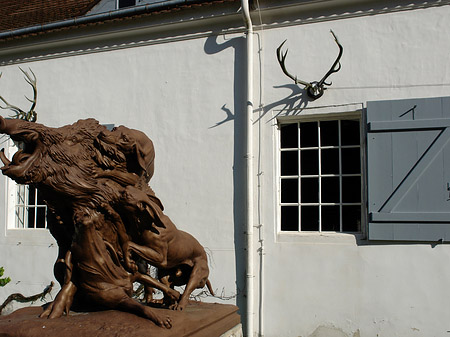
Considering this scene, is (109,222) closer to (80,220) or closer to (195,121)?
(80,220)

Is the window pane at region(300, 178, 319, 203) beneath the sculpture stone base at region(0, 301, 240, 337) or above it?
above

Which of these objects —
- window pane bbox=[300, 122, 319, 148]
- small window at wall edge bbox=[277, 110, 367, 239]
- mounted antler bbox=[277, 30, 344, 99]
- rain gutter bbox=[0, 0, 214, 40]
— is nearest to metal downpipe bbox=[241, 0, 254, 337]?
small window at wall edge bbox=[277, 110, 367, 239]

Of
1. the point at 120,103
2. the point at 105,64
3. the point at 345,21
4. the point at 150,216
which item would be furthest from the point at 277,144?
the point at 150,216

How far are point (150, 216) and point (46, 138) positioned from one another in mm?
708

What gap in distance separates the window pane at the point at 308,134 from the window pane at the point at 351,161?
1.23ft

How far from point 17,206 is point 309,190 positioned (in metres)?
4.24

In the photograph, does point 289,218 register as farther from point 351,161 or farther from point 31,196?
point 31,196

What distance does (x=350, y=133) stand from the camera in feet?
19.8

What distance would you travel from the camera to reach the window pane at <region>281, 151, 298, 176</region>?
20.4 ft

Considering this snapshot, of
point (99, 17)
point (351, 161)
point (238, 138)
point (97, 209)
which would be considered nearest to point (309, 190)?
point (351, 161)

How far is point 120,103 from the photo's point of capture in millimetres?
6887

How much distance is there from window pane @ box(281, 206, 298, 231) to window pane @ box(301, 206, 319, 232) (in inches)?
3.3

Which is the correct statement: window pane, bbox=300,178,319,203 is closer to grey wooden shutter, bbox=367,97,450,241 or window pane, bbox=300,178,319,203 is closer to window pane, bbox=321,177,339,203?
window pane, bbox=321,177,339,203

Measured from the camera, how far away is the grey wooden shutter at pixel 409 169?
17.6 feet
